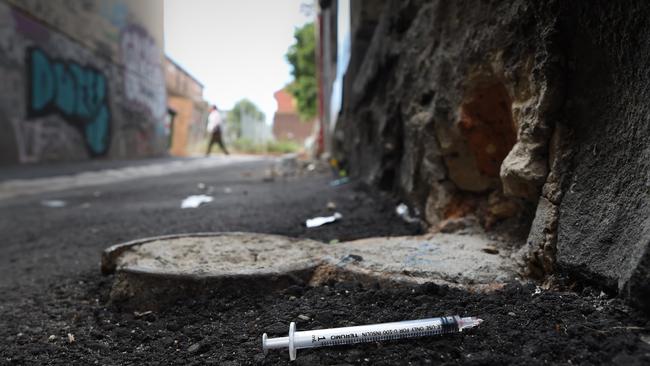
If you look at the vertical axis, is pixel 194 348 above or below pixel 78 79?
below

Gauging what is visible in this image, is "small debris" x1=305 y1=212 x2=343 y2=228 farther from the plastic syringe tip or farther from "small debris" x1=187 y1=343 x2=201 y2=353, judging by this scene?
the plastic syringe tip

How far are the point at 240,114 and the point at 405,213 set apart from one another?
1309 cm

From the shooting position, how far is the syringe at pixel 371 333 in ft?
2.72

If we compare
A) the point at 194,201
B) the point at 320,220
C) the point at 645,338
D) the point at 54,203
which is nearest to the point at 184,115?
the point at 54,203

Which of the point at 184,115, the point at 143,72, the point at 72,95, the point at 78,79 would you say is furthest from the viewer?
the point at 184,115

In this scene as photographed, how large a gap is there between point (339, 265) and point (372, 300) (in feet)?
0.61

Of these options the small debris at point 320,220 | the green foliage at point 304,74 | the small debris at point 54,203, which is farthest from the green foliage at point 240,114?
the small debris at point 320,220

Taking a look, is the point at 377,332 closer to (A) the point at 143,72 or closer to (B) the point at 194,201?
(B) the point at 194,201

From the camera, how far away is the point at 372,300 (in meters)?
1.00

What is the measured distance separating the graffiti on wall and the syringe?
1081 cm

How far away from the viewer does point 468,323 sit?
84 cm

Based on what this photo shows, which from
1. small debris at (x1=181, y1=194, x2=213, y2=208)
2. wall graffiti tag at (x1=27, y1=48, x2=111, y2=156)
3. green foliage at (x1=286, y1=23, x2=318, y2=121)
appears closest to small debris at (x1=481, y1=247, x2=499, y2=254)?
small debris at (x1=181, y1=194, x2=213, y2=208)

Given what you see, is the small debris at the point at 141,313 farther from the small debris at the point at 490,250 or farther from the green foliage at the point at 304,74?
the green foliage at the point at 304,74

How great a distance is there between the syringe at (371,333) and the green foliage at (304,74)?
12.1 m
